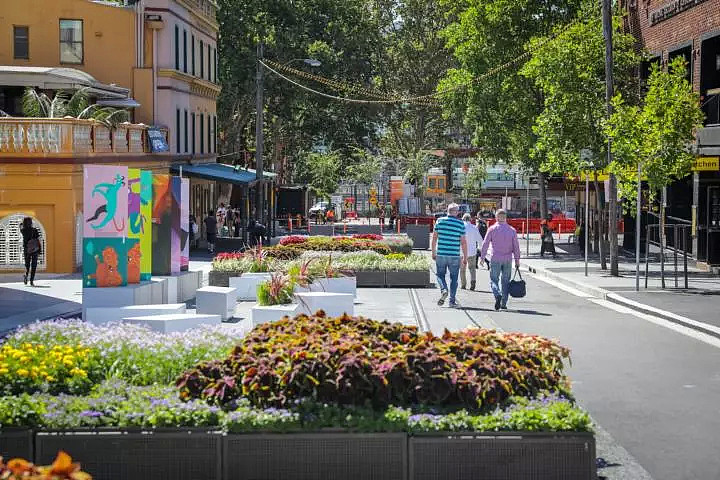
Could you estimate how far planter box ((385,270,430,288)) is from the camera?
100 feet

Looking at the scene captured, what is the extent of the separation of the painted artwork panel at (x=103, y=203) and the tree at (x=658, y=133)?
14453 mm

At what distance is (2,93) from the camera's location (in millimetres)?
44875

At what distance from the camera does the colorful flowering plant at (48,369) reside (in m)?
10.1

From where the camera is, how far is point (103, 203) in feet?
73.3

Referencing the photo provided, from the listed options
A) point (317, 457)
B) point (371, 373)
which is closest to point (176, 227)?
Result: point (371, 373)

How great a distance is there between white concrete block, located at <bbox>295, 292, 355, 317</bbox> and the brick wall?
2048cm

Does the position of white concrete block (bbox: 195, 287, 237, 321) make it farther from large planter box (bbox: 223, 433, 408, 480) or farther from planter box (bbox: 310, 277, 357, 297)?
large planter box (bbox: 223, 433, 408, 480)

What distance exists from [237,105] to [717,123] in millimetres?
44892

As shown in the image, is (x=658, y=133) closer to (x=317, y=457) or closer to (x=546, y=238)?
(x=546, y=238)

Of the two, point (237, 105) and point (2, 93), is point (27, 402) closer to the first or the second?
point (2, 93)

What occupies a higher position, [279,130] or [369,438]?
[279,130]

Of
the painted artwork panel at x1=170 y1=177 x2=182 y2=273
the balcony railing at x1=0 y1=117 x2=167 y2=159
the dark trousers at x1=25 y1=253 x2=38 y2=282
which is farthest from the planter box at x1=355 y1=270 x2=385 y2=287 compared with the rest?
the balcony railing at x1=0 y1=117 x2=167 y2=159

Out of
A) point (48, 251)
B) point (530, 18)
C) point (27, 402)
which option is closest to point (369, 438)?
point (27, 402)

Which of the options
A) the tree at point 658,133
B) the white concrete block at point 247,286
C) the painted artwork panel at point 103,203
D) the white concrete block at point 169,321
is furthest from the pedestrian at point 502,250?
the tree at point 658,133
